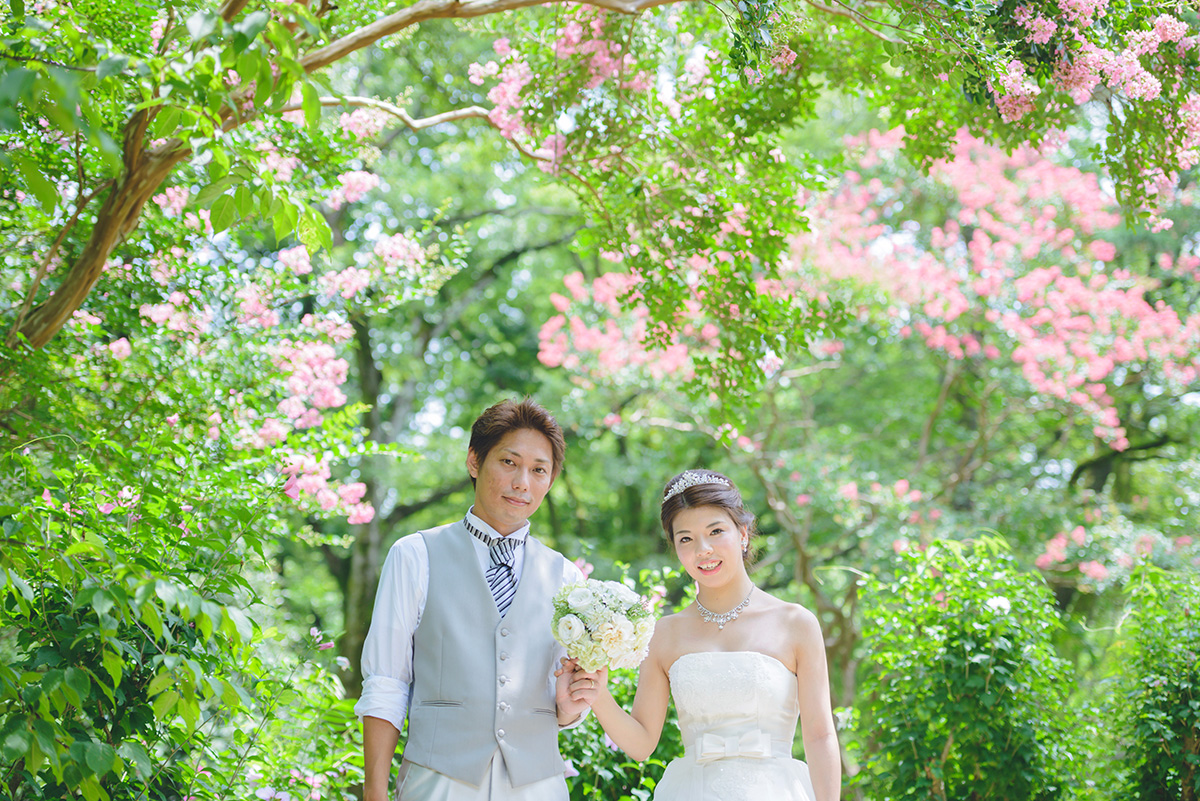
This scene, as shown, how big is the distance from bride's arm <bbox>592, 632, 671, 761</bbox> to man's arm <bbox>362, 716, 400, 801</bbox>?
2.00 feet

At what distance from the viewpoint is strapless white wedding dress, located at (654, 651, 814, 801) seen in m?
2.64

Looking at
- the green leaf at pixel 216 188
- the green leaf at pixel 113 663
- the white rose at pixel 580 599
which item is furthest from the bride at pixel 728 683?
the green leaf at pixel 216 188

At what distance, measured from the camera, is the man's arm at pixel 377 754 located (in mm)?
2143

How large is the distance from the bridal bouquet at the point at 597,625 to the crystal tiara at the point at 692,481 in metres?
0.55

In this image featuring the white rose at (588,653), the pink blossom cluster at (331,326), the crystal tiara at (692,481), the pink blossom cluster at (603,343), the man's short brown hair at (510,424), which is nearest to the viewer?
the white rose at (588,653)

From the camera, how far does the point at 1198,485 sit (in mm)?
8523

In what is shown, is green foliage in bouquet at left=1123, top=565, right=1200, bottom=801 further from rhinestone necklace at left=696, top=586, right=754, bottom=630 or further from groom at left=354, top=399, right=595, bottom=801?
groom at left=354, top=399, right=595, bottom=801

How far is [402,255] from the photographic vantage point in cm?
437

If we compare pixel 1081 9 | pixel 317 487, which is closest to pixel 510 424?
pixel 317 487

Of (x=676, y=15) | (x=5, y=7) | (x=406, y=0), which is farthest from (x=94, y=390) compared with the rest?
(x=676, y=15)

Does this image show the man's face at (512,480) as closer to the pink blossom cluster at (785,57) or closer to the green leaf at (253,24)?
the green leaf at (253,24)

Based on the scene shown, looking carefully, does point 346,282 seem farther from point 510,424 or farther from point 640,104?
point 510,424

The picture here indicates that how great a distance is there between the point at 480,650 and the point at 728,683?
0.82 meters

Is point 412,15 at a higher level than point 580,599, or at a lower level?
higher
